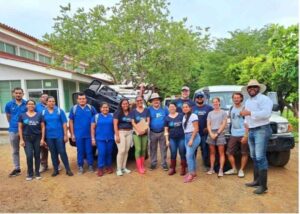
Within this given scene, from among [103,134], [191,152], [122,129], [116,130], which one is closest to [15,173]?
[103,134]

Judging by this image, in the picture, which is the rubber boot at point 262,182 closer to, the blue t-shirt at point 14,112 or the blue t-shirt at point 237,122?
the blue t-shirt at point 237,122

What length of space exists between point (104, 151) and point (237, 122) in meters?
2.69

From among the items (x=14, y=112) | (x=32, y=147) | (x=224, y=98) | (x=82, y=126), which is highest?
(x=224, y=98)

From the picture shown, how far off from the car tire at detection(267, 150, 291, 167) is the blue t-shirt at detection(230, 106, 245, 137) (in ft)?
4.20

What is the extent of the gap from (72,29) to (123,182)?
14775mm

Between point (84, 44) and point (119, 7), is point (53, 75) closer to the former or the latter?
point (84, 44)

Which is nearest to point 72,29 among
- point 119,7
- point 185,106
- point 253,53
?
point 119,7

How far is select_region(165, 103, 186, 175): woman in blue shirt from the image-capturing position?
20.8ft

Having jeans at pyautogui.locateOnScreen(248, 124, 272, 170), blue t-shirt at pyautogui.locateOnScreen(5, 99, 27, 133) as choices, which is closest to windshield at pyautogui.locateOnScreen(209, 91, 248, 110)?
jeans at pyautogui.locateOnScreen(248, 124, 272, 170)

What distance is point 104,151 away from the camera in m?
6.55

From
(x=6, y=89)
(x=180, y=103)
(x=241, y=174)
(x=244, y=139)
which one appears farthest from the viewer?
(x=6, y=89)

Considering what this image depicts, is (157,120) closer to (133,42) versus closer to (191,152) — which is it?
(191,152)

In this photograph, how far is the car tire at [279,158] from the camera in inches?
265

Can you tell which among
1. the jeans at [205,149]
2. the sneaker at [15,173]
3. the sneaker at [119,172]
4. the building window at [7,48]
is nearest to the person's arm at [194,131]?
the jeans at [205,149]
